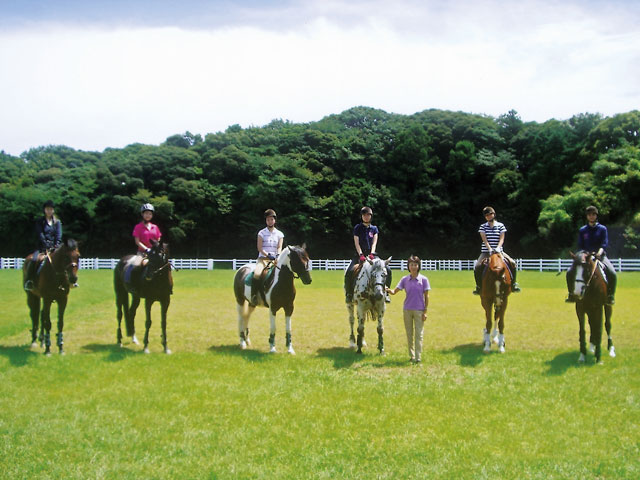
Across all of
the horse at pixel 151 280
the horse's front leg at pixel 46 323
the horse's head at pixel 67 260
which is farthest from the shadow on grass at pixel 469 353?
the horse's front leg at pixel 46 323

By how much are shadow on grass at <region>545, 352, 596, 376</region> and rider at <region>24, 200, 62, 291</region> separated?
31.8 feet

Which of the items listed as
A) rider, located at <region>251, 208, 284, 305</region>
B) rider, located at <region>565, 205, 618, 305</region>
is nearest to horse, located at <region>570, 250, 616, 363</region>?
rider, located at <region>565, 205, 618, 305</region>

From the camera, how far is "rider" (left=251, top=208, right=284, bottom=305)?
11.3 m

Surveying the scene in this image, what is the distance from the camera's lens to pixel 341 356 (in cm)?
1051

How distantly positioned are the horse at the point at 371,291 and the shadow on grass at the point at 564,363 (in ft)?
10.2

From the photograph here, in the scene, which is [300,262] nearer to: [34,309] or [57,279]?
[57,279]

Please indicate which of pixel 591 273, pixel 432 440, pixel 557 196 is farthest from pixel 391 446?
pixel 557 196

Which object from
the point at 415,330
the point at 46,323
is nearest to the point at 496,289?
the point at 415,330

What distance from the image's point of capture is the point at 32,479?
510 centimetres

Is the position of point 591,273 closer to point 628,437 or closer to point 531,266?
point 628,437

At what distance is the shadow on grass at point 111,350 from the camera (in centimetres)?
1020

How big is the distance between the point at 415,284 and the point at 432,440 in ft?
13.8

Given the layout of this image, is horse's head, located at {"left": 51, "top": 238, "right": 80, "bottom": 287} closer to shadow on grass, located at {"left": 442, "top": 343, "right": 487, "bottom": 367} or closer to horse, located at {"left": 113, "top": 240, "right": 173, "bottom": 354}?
horse, located at {"left": 113, "top": 240, "right": 173, "bottom": 354}

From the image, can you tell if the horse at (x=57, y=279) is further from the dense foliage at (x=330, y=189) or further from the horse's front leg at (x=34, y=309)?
the dense foliage at (x=330, y=189)
